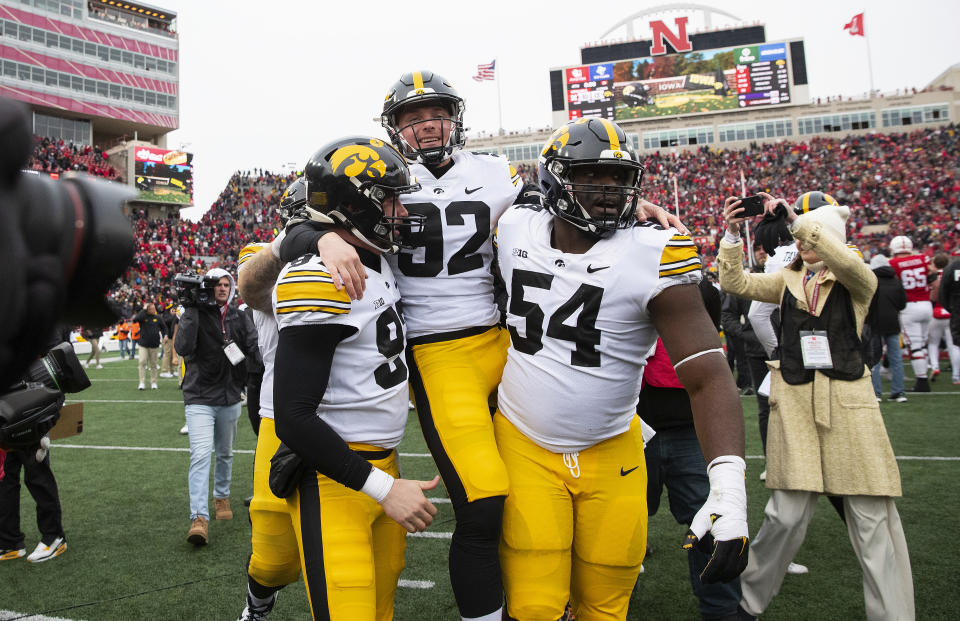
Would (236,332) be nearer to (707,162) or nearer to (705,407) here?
(705,407)

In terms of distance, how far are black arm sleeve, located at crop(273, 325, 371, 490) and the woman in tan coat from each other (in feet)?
8.42

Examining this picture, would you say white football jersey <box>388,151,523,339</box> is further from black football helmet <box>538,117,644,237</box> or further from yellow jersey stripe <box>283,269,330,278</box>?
yellow jersey stripe <box>283,269,330,278</box>

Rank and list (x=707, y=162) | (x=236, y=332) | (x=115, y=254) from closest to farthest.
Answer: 1. (x=115, y=254)
2. (x=236, y=332)
3. (x=707, y=162)

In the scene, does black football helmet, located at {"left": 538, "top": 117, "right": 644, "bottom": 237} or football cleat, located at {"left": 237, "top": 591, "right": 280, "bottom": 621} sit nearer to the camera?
black football helmet, located at {"left": 538, "top": 117, "right": 644, "bottom": 237}

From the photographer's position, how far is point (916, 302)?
10.8 metres

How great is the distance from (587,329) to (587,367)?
143 mm

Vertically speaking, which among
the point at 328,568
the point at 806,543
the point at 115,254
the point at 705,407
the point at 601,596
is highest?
the point at 115,254

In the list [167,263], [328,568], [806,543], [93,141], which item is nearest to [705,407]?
[328,568]

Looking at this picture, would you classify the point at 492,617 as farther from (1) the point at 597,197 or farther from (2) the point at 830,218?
(2) the point at 830,218

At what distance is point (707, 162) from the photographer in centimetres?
4650

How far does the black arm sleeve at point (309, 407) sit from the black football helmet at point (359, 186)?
0.50 metres

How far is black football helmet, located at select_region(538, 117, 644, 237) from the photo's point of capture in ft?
8.28

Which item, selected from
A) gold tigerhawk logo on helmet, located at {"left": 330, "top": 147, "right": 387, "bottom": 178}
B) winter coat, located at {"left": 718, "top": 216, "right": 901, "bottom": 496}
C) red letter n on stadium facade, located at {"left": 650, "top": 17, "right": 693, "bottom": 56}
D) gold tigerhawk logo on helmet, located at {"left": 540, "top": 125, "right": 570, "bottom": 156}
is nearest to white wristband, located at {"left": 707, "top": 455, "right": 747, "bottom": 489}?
gold tigerhawk logo on helmet, located at {"left": 540, "top": 125, "right": 570, "bottom": 156}

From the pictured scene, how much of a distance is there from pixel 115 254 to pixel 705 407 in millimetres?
1836
